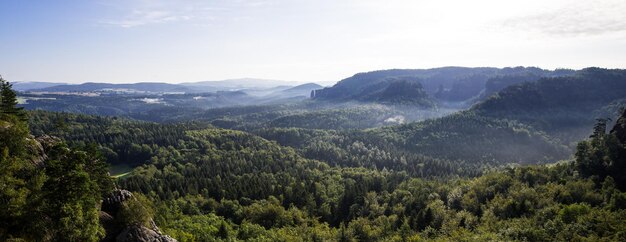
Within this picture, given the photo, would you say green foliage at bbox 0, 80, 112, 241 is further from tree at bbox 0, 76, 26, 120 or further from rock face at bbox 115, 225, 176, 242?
tree at bbox 0, 76, 26, 120

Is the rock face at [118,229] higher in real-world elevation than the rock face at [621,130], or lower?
lower

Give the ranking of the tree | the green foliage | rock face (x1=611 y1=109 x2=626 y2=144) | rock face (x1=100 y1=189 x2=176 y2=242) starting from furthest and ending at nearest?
rock face (x1=611 y1=109 x2=626 y2=144), the tree, rock face (x1=100 y1=189 x2=176 y2=242), the green foliage

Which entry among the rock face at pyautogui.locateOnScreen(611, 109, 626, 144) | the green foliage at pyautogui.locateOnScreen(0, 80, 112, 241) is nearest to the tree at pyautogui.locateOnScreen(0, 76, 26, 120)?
the green foliage at pyautogui.locateOnScreen(0, 80, 112, 241)

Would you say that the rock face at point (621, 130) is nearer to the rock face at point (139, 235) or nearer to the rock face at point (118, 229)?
the rock face at point (139, 235)

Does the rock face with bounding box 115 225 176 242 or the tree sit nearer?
the rock face with bounding box 115 225 176 242

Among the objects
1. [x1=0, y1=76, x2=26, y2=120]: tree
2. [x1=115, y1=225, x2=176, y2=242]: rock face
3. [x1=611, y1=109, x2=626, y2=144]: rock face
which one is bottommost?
[x1=115, y1=225, x2=176, y2=242]: rock face

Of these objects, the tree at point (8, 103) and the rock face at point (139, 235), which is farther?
the tree at point (8, 103)

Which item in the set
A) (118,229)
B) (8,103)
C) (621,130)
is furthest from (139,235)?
(621,130)

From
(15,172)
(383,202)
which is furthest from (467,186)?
(15,172)

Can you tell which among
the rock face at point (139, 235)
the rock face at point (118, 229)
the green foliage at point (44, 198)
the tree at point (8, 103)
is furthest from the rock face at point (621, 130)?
the tree at point (8, 103)

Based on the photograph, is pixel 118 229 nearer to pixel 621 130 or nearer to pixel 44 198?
pixel 44 198
